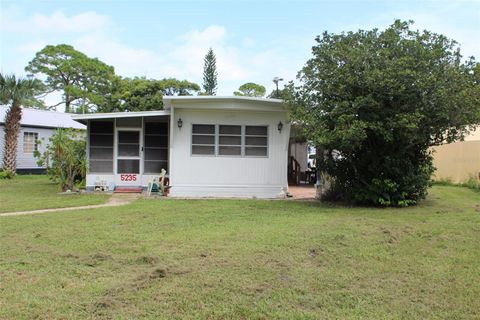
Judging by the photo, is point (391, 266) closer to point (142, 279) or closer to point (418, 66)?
point (142, 279)

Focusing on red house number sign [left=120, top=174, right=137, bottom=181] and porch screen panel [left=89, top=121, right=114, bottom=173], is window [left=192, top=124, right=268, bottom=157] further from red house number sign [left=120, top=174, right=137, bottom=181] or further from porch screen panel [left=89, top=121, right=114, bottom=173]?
porch screen panel [left=89, top=121, right=114, bottom=173]

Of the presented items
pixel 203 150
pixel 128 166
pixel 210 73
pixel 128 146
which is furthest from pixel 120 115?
pixel 210 73

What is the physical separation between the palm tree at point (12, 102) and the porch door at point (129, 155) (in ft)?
26.9

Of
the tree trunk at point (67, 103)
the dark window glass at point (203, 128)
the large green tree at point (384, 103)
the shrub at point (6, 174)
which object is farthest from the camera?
the tree trunk at point (67, 103)

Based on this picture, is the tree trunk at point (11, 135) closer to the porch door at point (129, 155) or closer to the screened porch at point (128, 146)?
the screened porch at point (128, 146)

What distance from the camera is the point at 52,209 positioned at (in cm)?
927

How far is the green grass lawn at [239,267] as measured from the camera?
143 inches

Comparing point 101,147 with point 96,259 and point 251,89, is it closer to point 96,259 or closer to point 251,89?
point 96,259

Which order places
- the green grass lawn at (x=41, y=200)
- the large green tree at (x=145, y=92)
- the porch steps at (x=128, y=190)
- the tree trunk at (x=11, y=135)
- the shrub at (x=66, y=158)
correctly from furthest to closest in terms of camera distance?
1. the large green tree at (x=145, y=92)
2. the tree trunk at (x=11, y=135)
3. the porch steps at (x=128, y=190)
4. the shrub at (x=66, y=158)
5. the green grass lawn at (x=41, y=200)

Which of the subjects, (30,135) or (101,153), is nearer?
(101,153)

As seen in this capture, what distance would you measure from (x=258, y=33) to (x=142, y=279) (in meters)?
15.3

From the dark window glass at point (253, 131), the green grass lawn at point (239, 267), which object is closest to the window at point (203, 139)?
the dark window glass at point (253, 131)

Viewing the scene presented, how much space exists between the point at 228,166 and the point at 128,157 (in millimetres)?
3499

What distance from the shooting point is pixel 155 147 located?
1373 cm
